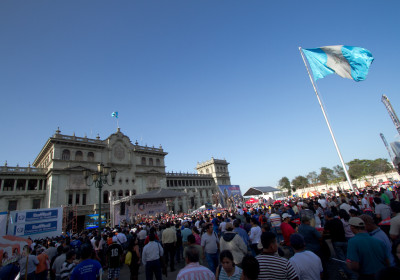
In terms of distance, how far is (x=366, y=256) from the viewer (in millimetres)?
3238

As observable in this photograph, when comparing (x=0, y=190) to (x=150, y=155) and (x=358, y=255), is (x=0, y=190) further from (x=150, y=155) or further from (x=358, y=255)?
(x=358, y=255)

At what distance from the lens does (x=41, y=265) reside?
7.46 metres

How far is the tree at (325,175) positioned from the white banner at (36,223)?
92382mm

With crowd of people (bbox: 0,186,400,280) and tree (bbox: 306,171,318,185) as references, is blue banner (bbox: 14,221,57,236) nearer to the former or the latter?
crowd of people (bbox: 0,186,400,280)

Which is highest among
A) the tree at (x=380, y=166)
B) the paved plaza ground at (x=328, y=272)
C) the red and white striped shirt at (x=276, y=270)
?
the tree at (x=380, y=166)

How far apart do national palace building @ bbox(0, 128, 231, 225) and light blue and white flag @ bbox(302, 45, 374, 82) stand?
21561 millimetres

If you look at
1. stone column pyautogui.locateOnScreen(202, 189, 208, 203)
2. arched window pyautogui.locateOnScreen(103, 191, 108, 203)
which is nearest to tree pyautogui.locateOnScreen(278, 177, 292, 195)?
stone column pyautogui.locateOnScreen(202, 189, 208, 203)

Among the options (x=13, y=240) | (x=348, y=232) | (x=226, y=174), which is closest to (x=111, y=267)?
(x=13, y=240)

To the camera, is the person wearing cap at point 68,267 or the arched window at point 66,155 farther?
the arched window at point 66,155

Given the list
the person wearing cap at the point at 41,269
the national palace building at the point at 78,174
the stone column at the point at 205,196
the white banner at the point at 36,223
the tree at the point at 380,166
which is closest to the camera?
the person wearing cap at the point at 41,269

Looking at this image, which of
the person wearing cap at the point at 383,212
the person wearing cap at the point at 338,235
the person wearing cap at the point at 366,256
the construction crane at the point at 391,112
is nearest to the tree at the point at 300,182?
the construction crane at the point at 391,112

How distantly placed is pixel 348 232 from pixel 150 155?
39.8m

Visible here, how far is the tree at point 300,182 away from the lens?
8906 cm

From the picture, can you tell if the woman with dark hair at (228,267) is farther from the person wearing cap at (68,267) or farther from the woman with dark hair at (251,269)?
the person wearing cap at (68,267)
